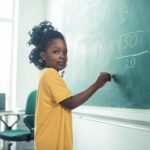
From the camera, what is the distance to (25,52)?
460cm

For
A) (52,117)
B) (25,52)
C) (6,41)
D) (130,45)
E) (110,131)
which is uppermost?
(6,41)

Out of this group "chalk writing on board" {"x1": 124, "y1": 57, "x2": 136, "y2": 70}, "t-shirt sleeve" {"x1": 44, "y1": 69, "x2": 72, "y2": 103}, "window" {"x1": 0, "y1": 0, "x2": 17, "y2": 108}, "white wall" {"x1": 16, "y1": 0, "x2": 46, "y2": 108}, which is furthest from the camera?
"window" {"x1": 0, "y1": 0, "x2": 17, "y2": 108}

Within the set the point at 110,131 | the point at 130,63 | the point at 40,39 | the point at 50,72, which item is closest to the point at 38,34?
the point at 40,39

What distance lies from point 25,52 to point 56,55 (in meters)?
2.82

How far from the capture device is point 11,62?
479cm

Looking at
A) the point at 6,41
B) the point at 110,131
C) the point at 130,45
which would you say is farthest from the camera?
the point at 6,41

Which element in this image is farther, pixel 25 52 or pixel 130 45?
pixel 25 52

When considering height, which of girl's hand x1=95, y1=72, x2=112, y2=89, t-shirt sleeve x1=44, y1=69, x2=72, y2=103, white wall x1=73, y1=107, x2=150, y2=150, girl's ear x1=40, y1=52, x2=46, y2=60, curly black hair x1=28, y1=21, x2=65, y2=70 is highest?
curly black hair x1=28, y1=21, x2=65, y2=70

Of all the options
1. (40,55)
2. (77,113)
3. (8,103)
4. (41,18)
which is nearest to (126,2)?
(40,55)

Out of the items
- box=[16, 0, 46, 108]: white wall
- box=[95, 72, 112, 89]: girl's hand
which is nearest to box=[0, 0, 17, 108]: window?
box=[16, 0, 46, 108]: white wall

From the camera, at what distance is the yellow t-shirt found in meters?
1.72

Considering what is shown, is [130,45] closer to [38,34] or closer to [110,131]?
[38,34]

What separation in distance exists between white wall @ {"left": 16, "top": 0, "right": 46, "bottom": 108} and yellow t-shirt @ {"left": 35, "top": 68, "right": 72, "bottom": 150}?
2865mm

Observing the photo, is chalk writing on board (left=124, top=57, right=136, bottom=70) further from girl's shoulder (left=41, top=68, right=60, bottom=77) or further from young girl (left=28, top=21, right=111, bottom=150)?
girl's shoulder (left=41, top=68, right=60, bottom=77)
